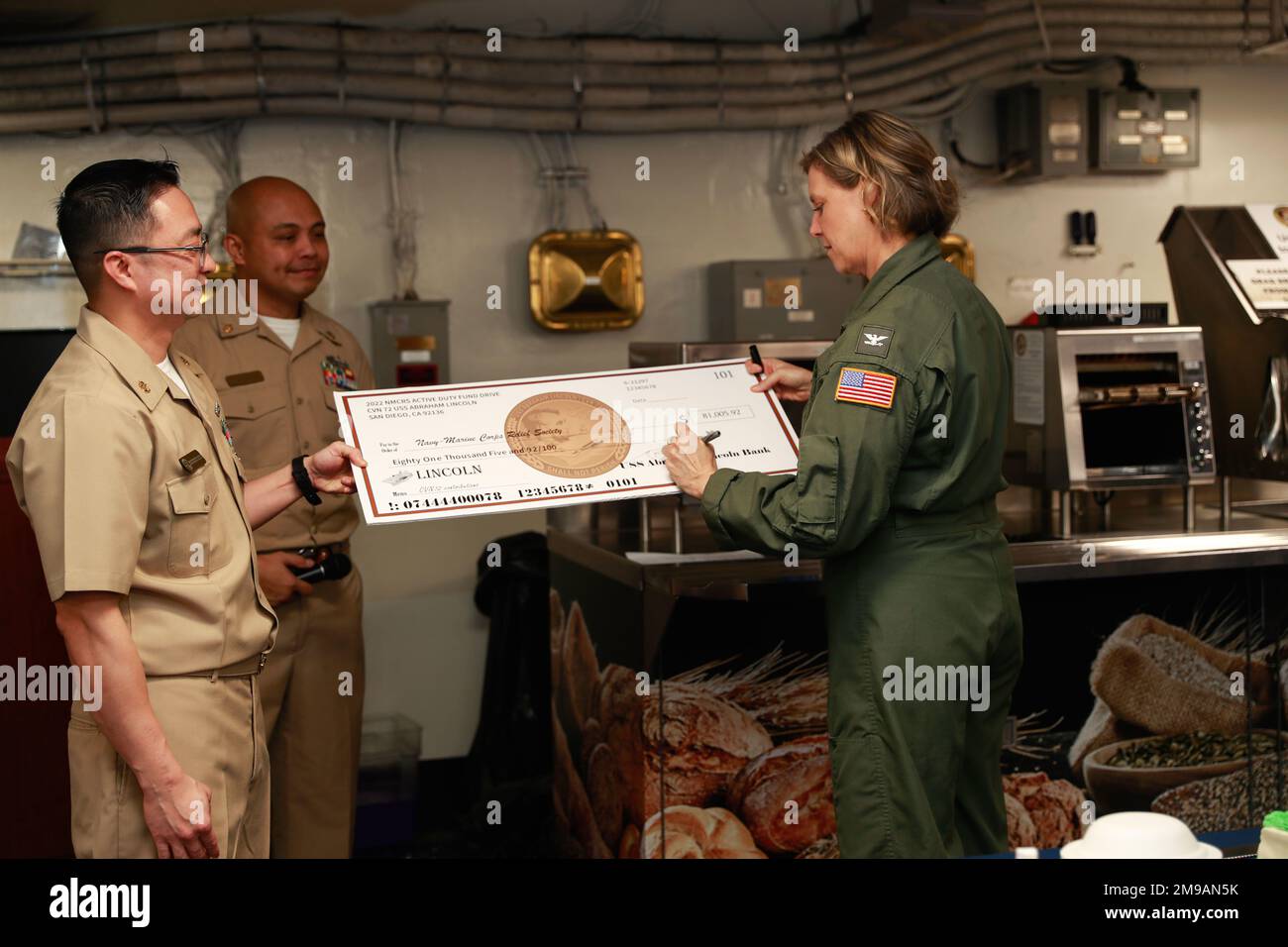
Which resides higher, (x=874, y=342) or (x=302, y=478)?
(x=874, y=342)

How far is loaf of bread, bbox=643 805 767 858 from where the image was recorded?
3023 millimetres

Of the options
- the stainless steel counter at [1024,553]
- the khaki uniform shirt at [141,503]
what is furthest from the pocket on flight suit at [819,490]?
the khaki uniform shirt at [141,503]

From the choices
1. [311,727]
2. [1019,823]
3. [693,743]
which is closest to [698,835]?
[693,743]

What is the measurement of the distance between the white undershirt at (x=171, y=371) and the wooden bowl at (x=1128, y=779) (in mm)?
2420

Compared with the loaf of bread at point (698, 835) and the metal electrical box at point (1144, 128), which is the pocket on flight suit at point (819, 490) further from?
the metal electrical box at point (1144, 128)

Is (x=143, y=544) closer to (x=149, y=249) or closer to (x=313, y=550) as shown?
(x=149, y=249)

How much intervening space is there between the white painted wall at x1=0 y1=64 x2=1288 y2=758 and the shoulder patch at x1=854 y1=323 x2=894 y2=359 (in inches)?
111

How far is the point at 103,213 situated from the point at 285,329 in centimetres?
148

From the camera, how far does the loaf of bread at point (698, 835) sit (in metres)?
3.02

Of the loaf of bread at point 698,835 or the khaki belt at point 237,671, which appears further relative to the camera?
the loaf of bread at point 698,835

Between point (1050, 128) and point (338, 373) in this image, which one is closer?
point (338, 373)

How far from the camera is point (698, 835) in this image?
3039 mm
